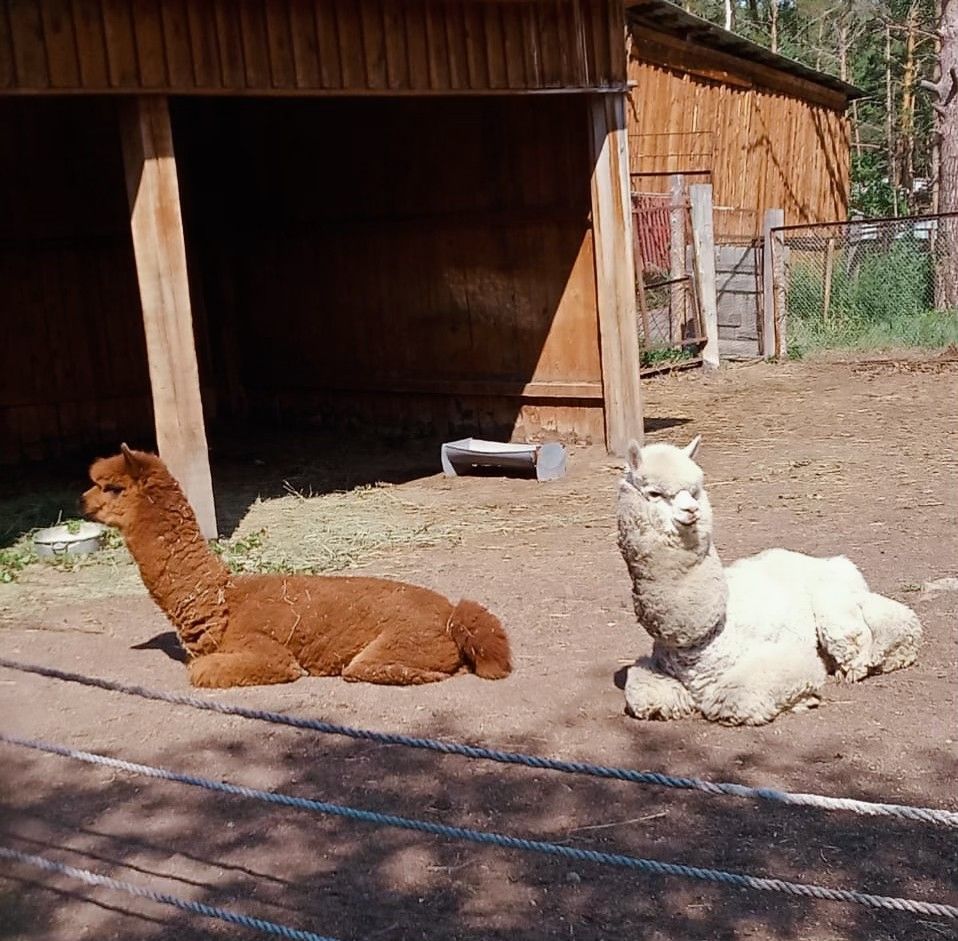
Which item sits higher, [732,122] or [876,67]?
[876,67]

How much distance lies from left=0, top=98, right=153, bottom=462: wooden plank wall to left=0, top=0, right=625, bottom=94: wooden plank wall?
5.57 meters

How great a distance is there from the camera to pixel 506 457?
411 inches

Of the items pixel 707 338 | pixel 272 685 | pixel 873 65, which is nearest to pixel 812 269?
pixel 707 338

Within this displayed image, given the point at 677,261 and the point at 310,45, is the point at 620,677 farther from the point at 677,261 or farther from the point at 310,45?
the point at 677,261

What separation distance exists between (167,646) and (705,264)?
37.1 ft

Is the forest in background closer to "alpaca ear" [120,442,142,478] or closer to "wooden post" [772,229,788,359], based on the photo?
"wooden post" [772,229,788,359]


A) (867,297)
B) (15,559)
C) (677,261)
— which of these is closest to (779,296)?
(677,261)

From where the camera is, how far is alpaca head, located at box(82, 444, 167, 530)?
548cm

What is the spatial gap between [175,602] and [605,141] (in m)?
6.24

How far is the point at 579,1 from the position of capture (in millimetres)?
9891

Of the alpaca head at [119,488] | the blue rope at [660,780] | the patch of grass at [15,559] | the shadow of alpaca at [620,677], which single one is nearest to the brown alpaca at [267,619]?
the alpaca head at [119,488]

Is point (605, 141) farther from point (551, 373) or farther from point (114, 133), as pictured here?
point (114, 133)

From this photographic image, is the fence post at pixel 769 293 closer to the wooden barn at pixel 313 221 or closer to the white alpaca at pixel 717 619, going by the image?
the wooden barn at pixel 313 221

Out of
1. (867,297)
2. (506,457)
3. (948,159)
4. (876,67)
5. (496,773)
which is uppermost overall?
(876,67)
